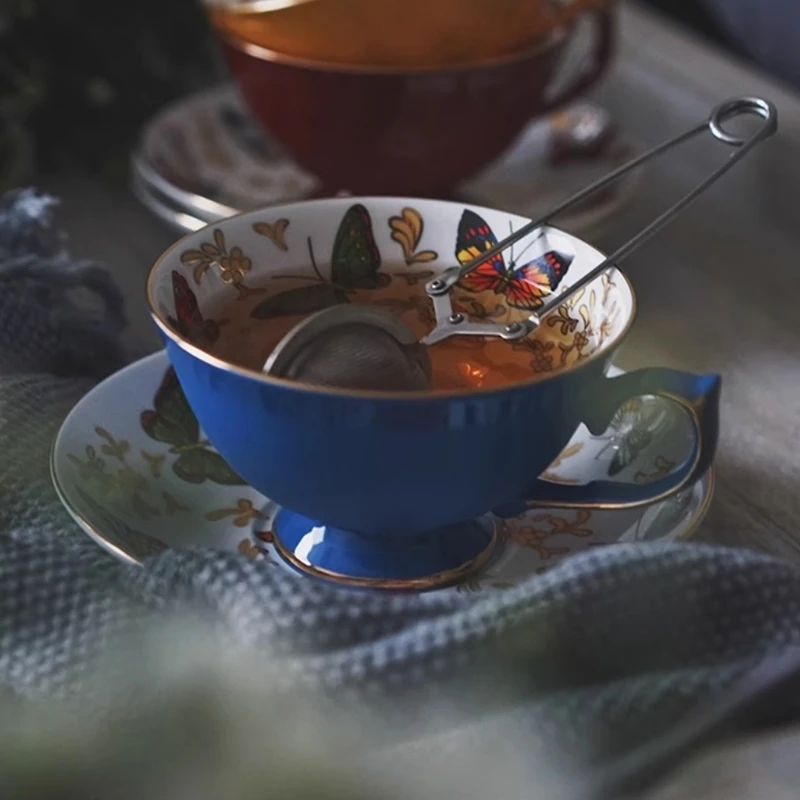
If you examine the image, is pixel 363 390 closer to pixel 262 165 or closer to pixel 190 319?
pixel 190 319

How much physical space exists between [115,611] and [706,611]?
0.18 meters

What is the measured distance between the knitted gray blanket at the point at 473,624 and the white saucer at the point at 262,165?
309mm

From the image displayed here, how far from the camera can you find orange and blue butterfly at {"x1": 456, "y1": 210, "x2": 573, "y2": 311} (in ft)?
1.54

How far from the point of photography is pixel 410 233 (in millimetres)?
491

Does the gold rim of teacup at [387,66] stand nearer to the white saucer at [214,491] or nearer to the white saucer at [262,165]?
the white saucer at [262,165]

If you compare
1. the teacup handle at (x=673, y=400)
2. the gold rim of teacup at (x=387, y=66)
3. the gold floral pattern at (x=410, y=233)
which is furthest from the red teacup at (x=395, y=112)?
the teacup handle at (x=673, y=400)

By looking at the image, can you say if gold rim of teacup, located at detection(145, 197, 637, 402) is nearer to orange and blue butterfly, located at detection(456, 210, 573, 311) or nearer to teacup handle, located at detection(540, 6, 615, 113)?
orange and blue butterfly, located at detection(456, 210, 573, 311)

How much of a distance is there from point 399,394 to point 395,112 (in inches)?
11.8

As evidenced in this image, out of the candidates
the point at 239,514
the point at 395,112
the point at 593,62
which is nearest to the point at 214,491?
the point at 239,514

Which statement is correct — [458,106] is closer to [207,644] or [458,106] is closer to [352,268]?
[352,268]

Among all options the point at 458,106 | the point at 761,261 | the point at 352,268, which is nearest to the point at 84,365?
the point at 352,268

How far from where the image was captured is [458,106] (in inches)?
25.0

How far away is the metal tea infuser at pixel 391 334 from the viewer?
0.40m

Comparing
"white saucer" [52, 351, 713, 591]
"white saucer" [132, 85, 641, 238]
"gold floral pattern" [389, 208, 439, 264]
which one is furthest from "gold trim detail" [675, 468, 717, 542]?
"white saucer" [132, 85, 641, 238]
